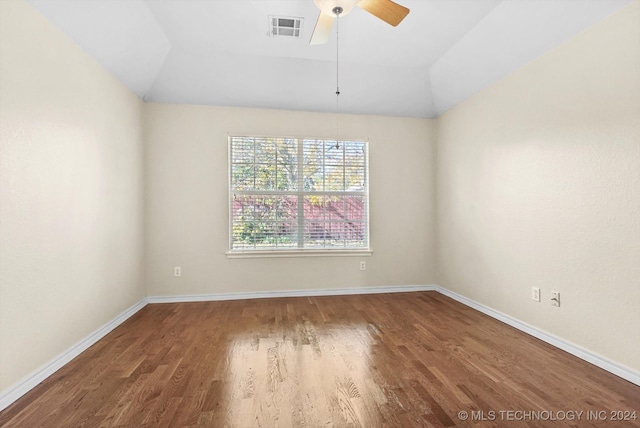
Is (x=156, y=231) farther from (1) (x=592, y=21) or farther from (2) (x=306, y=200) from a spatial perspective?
(1) (x=592, y=21)

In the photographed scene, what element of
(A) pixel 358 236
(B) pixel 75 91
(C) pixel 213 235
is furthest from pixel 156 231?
(A) pixel 358 236

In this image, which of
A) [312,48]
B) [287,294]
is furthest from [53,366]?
[312,48]

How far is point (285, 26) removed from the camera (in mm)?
2881

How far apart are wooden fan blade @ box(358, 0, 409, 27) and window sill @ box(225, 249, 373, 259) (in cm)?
281

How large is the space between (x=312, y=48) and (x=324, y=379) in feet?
10.3

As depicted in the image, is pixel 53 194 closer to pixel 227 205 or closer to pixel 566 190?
pixel 227 205

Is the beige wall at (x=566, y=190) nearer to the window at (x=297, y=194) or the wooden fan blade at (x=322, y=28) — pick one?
the window at (x=297, y=194)

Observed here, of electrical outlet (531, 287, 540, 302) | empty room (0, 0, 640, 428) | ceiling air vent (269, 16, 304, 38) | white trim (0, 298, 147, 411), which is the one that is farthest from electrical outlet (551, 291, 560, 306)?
white trim (0, 298, 147, 411)

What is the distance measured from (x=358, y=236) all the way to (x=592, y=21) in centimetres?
309

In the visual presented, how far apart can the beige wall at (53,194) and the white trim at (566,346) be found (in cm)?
395

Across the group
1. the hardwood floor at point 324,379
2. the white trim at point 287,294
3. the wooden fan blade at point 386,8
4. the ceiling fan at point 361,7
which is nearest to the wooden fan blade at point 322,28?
the ceiling fan at point 361,7

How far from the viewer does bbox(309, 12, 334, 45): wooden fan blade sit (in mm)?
2145

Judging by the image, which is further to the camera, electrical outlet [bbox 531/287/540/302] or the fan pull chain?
electrical outlet [bbox 531/287/540/302]

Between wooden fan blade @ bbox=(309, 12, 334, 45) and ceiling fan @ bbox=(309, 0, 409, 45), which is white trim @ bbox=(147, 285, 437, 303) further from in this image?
ceiling fan @ bbox=(309, 0, 409, 45)
